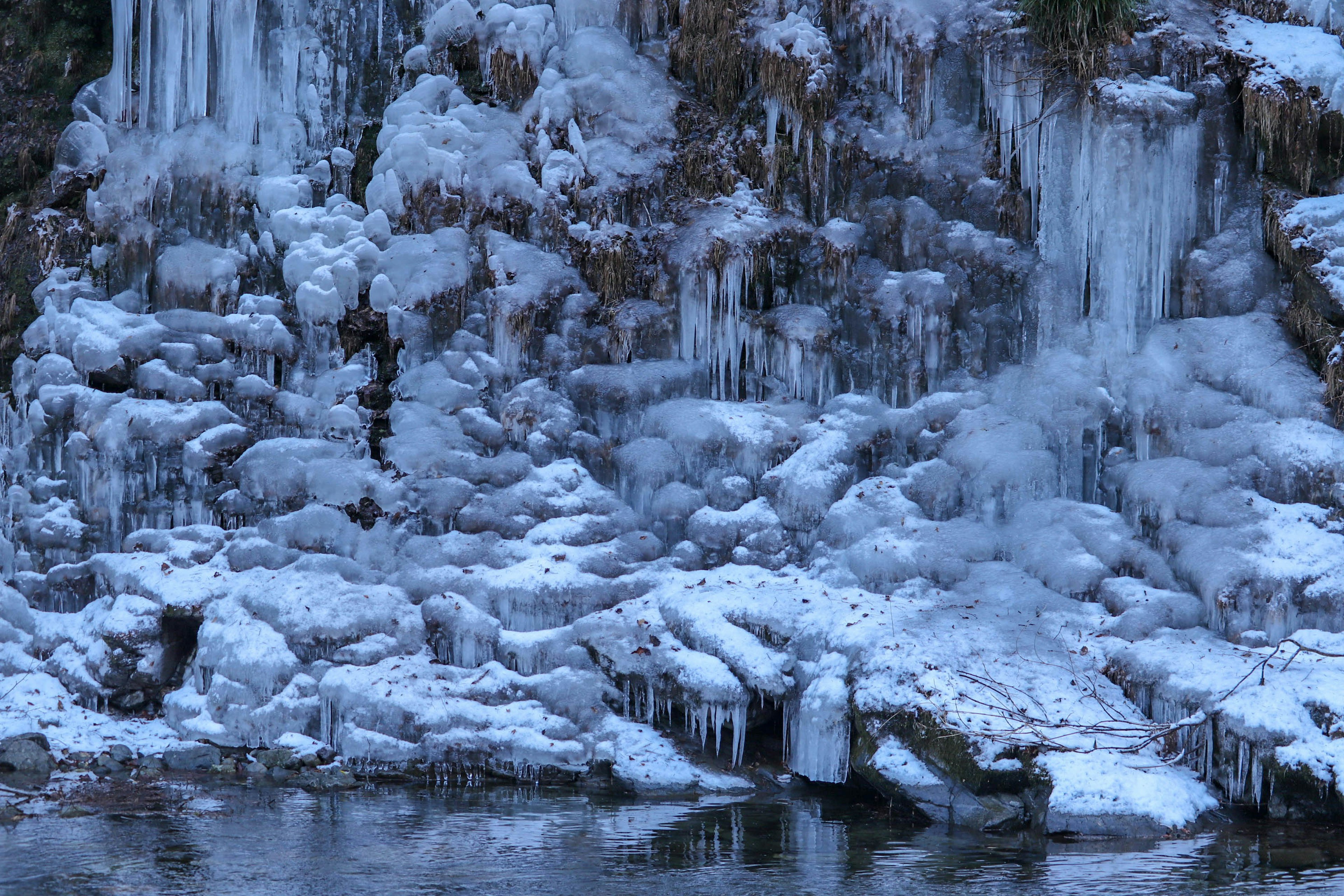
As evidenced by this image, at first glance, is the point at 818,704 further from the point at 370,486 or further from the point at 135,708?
the point at 135,708

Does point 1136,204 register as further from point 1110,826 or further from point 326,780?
point 326,780

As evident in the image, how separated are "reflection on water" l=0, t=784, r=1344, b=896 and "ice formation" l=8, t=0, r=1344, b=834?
2.16 ft

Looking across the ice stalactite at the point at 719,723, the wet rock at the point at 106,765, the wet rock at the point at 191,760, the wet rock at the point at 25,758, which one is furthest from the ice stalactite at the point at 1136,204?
the wet rock at the point at 25,758

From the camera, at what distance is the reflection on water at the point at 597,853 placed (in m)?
7.02

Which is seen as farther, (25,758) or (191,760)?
(191,760)

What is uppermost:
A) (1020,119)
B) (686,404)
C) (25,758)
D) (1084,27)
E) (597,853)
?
(1084,27)

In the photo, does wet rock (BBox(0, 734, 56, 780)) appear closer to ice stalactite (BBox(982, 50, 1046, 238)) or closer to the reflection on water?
the reflection on water

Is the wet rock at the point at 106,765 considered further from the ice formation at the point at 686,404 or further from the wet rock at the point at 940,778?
the wet rock at the point at 940,778

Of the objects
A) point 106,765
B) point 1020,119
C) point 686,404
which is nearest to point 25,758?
point 106,765

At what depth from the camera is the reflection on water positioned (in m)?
7.02

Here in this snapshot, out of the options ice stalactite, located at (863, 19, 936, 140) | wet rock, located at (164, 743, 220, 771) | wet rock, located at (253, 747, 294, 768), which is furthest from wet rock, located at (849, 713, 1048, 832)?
ice stalactite, located at (863, 19, 936, 140)

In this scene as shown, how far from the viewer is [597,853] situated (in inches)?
309

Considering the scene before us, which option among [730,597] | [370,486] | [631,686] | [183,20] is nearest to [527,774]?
[631,686]

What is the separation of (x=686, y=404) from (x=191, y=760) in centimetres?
560
